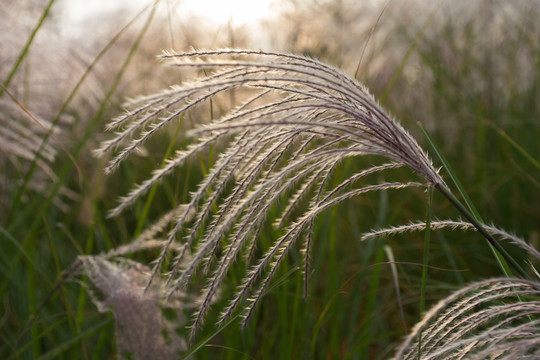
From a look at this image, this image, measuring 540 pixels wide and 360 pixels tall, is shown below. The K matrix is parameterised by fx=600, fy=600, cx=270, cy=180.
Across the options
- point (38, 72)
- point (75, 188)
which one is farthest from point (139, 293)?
point (75, 188)

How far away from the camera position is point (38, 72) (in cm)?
291

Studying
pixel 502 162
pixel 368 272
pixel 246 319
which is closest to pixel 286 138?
pixel 246 319

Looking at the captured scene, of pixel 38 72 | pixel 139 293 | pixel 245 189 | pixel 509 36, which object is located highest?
pixel 509 36

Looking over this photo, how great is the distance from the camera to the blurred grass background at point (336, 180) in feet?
6.08

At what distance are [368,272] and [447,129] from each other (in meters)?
1.70

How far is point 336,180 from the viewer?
5.42ft

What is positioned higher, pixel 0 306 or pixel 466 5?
pixel 466 5

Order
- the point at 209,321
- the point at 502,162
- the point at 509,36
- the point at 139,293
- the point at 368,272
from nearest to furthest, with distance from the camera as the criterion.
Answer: the point at 139,293 < the point at 209,321 < the point at 368,272 < the point at 502,162 < the point at 509,36

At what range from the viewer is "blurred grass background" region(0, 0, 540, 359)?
1.85m

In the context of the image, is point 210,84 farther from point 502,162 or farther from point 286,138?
point 502,162

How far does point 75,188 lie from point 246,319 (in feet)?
11.1

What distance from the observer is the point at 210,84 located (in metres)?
0.89

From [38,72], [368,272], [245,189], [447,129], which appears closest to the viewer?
[245,189]

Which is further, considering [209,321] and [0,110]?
[0,110]
